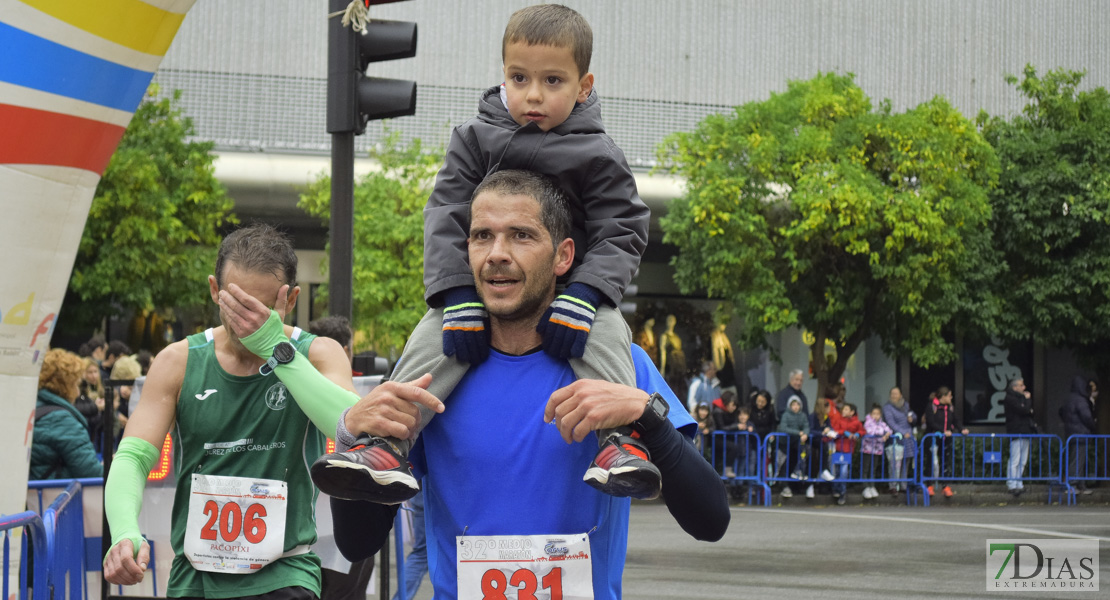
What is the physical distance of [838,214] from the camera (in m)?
21.3

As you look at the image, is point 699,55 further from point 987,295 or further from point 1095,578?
point 1095,578

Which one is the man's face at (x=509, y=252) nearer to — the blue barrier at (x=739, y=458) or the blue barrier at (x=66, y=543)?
the blue barrier at (x=66, y=543)

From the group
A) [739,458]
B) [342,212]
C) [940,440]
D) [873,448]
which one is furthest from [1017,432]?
[342,212]

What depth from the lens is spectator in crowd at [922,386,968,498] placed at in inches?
768

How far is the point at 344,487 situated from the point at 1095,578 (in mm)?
9880

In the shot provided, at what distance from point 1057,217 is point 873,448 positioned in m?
7.39

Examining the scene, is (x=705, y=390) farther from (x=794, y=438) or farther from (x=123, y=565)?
(x=123, y=565)

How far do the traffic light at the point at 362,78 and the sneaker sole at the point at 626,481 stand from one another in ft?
15.9

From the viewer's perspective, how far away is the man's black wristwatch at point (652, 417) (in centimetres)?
252

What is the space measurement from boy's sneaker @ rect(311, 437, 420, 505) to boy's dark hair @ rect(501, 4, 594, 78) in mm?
1142

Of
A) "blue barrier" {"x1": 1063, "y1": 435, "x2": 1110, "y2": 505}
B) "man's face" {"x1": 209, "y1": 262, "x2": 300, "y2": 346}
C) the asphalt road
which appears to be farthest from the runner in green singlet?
"blue barrier" {"x1": 1063, "y1": 435, "x2": 1110, "y2": 505}

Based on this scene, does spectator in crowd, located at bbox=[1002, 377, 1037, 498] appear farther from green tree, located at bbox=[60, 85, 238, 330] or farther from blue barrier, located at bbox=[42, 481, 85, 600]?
blue barrier, located at bbox=[42, 481, 85, 600]

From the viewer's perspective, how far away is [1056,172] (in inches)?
909

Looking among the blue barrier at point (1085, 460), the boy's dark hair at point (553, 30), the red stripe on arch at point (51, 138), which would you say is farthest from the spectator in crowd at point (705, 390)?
the boy's dark hair at point (553, 30)
